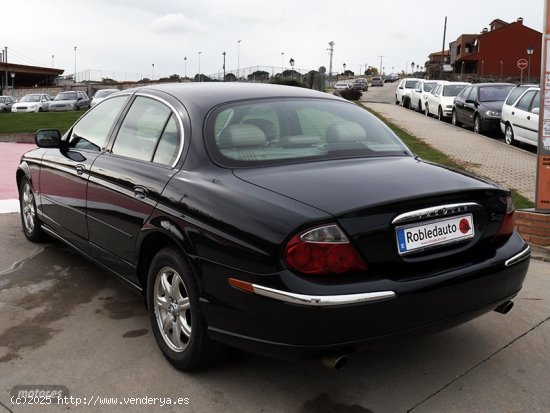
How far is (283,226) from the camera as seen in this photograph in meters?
2.62

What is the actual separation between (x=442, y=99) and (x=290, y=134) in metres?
18.5

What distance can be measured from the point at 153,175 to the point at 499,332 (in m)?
2.42

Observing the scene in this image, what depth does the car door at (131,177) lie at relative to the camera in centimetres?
349

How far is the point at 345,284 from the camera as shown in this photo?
260cm

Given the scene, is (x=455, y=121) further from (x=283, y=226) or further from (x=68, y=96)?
(x=68, y=96)

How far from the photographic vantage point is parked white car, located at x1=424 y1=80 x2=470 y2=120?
20.5 metres

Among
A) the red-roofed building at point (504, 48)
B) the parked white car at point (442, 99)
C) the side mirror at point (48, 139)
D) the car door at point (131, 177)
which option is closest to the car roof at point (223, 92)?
the car door at point (131, 177)

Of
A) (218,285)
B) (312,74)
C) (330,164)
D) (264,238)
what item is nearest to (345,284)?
(264,238)

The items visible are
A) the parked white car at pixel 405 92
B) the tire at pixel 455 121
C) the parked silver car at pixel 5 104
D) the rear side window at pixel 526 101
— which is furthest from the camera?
the parked silver car at pixel 5 104

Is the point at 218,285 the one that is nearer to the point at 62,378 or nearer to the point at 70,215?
the point at 62,378

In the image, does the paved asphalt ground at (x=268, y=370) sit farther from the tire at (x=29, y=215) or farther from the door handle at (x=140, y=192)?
the tire at (x=29, y=215)

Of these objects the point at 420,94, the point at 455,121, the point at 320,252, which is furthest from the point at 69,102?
the point at 320,252

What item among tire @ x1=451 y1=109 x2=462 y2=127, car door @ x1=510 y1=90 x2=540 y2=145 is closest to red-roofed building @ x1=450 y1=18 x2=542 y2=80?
tire @ x1=451 y1=109 x2=462 y2=127

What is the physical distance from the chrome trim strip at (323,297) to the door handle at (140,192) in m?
1.18
